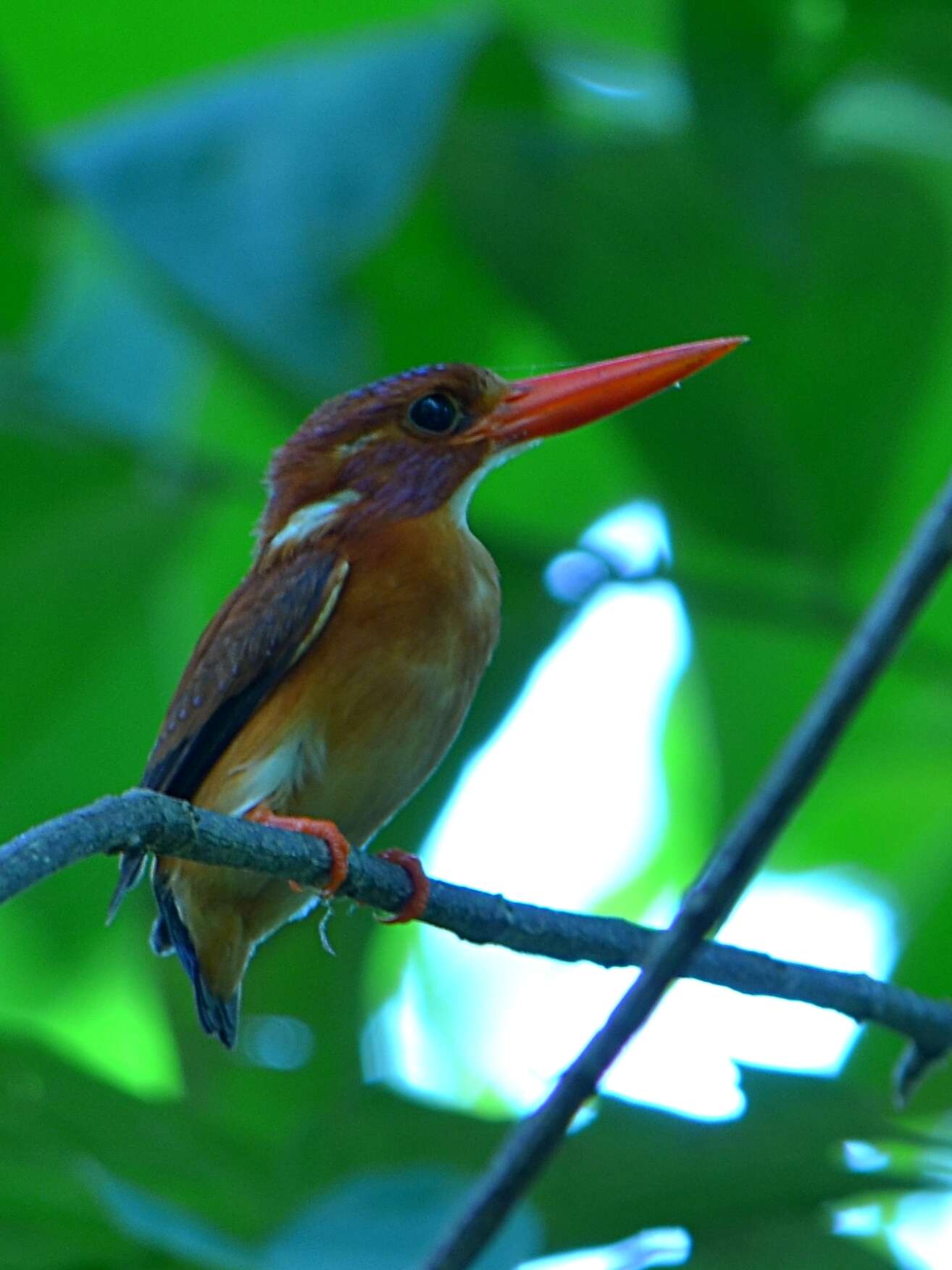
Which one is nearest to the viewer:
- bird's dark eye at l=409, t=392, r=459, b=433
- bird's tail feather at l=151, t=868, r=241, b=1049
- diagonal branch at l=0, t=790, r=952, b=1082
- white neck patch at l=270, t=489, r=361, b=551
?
diagonal branch at l=0, t=790, r=952, b=1082

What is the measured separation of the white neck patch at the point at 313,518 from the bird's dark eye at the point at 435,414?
0.59ft

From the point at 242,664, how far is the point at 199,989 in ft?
1.81

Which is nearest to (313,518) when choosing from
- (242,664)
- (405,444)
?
(405,444)

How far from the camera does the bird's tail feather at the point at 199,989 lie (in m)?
3.02

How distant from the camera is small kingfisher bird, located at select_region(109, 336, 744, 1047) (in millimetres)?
2840

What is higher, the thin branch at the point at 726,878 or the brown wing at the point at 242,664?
the brown wing at the point at 242,664

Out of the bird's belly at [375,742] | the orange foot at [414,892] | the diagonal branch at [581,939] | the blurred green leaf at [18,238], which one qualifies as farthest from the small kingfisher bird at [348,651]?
the blurred green leaf at [18,238]

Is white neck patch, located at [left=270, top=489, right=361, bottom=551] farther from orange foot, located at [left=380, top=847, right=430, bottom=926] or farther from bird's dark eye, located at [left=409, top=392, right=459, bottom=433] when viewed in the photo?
orange foot, located at [left=380, top=847, right=430, bottom=926]

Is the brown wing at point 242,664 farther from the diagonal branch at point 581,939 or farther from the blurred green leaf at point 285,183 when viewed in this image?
the diagonal branch at point 581,939

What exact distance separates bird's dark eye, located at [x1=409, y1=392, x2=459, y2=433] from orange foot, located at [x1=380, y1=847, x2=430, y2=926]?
39.1 inches

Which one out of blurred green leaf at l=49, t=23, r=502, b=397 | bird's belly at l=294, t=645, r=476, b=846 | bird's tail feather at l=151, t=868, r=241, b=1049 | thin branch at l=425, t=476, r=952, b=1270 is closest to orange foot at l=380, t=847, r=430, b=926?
bird's belly at l=294, t=645, r=476, b=846

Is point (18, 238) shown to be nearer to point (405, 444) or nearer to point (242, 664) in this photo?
point (405, 444)

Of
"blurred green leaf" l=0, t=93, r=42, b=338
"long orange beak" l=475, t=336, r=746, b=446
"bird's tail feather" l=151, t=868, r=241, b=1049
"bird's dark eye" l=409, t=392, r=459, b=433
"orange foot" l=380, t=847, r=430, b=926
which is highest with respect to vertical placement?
"blurred green leaf" l=0, t=93, r=42, b=338

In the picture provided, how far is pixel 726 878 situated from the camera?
111 cm
